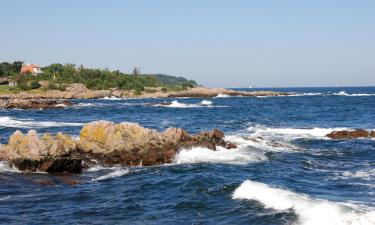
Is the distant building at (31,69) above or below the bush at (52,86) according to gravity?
above

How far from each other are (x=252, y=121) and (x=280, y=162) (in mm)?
28962

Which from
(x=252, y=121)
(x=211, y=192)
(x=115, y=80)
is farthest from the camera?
(x=115, y=80)

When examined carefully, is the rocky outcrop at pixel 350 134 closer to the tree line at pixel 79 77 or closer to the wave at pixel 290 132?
the wave at pixel 290 132

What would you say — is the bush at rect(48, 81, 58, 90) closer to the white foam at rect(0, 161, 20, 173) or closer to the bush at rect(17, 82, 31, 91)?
the bush at rect(17, 82, 31, 91)

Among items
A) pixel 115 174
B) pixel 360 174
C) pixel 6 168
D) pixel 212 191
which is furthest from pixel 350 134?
pixel 6 168

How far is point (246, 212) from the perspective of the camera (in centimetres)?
1590

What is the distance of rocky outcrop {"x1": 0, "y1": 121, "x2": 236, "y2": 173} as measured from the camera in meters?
24.1

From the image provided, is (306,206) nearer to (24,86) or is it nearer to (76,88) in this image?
(24,86)

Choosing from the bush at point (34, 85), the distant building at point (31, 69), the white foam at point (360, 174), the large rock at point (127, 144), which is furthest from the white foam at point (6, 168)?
the distant building at point (31, 69)

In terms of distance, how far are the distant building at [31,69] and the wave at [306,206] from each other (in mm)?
138055

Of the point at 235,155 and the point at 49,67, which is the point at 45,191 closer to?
the point at 235,155

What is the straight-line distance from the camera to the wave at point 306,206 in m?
14.5

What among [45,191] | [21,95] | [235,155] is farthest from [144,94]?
[45,191]

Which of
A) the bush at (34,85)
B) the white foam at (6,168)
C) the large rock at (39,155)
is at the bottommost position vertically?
the white foam at (6,168)
